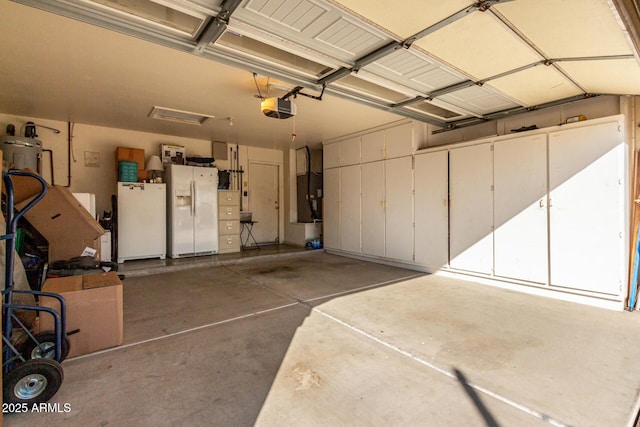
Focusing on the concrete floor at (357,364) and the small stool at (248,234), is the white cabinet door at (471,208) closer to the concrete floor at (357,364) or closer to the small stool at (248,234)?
the concrete floor at (357,364)

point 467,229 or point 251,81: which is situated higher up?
point 251,81

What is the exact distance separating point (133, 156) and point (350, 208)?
14.7 ft

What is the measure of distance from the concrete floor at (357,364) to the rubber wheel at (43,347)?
0.16 metres

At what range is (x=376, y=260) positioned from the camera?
5961mm

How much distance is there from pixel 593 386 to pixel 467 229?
9.32 feet

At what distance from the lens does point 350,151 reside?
21.2 ft

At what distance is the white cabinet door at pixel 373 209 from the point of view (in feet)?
19.0

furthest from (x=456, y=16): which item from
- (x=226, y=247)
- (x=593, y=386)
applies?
(x=226, y=247)

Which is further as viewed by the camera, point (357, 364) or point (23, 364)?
point (357, 364)

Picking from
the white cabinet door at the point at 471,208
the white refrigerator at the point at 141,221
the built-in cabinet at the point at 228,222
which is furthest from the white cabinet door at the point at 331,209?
the white refrigerator at the point at 141,221

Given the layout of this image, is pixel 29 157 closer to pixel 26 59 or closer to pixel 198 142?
pixel 26 59

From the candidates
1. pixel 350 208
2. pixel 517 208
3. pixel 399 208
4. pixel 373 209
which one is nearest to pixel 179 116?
pixel 350 208

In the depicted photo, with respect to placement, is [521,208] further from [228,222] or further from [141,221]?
[141,221]

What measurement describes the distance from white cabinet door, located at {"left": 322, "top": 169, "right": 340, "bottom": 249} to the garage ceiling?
3383 millimetres
